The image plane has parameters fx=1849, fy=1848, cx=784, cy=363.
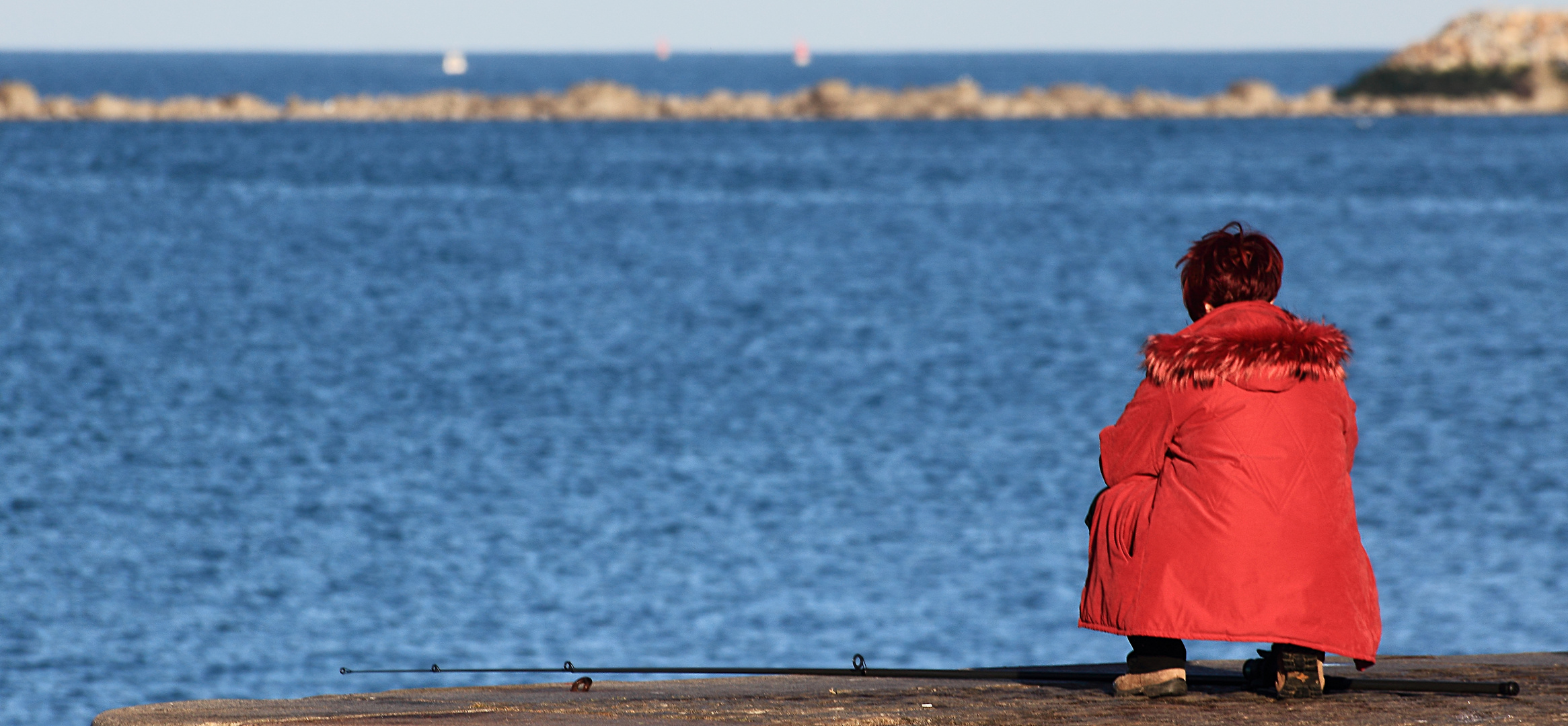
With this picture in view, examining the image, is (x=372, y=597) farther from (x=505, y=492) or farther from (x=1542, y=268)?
(x=1542, y=268)

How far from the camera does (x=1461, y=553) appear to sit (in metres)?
17.7

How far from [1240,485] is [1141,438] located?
260 mm

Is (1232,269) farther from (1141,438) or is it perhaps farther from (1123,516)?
(1123,516)

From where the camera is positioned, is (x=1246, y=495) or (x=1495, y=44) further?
(x=1495, y=44)

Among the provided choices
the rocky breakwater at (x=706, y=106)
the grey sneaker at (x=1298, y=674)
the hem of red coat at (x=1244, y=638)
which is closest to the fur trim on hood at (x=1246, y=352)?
the hem of red coat at (x=1244, y=638)

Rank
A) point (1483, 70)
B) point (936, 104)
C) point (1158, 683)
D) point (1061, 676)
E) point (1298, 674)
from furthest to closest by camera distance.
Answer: point (1483, 70), point (936, 104), point (1061, 676), point (1158, 683), point (1298, 674)

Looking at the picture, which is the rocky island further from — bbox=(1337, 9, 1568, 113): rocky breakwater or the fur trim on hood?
the fur trim on hood

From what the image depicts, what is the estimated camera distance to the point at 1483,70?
397ft

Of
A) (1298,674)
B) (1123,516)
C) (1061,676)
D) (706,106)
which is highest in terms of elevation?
(706,106)

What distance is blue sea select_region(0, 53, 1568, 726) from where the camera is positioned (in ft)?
49.3

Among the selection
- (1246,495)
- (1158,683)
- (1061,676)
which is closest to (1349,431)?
(1246,495)

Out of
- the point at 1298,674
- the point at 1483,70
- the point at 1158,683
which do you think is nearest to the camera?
the point at 1298,674

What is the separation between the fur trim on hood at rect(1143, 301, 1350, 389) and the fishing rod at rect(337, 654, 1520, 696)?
2.79ft

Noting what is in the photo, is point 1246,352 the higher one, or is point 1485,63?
point 1485,63
